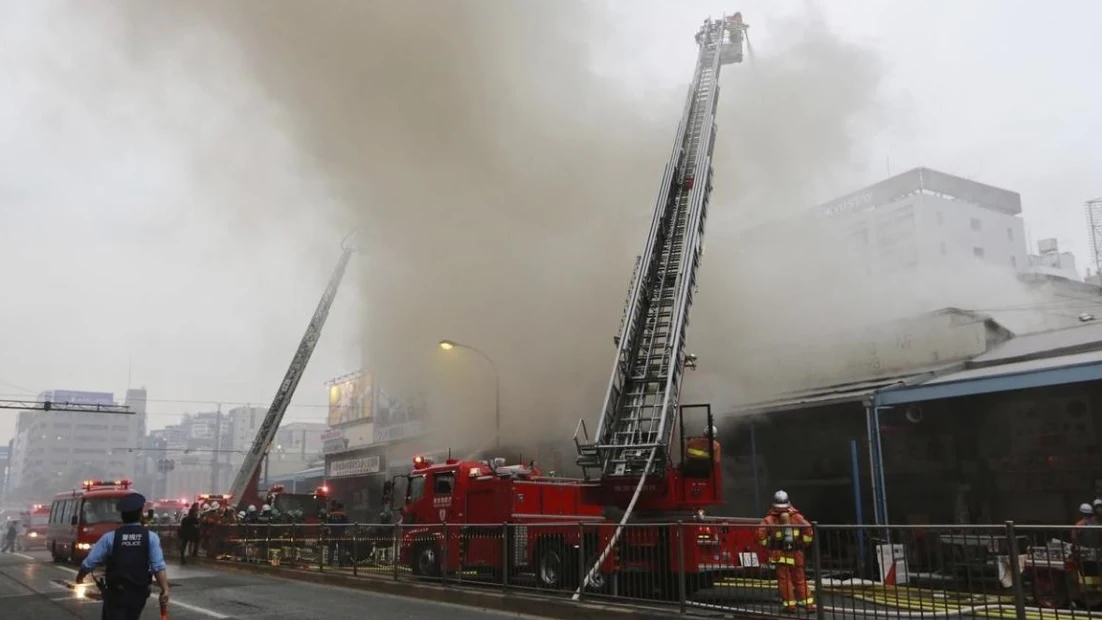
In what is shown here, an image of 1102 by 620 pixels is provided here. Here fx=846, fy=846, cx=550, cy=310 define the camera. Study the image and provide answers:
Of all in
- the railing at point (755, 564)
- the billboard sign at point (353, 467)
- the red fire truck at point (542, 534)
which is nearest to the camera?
the railing at point (755, 564)

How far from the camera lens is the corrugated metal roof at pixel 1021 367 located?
42.5ft

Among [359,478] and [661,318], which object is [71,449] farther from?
[661,318]

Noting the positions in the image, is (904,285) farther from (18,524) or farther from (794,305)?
(18,524)

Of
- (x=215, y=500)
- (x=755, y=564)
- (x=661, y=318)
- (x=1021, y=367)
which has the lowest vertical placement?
(x=755, y=564)

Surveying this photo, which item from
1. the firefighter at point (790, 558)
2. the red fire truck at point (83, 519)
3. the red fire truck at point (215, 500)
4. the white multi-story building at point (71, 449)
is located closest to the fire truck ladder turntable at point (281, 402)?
the red fire truck at point (215, 500)

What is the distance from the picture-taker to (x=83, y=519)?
19281mm

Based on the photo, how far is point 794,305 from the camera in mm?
18969

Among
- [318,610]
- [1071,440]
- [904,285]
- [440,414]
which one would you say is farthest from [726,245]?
[318,610]

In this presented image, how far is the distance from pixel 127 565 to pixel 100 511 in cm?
1610

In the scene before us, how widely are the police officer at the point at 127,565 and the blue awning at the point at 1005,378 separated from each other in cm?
1204

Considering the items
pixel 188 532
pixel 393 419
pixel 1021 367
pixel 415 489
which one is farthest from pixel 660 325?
pixel 393 419

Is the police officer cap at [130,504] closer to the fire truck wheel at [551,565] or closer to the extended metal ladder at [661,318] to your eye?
the fire truck wheel at [551,565]

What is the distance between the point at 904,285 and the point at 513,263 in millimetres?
11045

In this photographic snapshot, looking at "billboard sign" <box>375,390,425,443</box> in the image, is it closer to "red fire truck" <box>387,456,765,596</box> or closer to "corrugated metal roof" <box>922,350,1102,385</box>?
"red fire truck" <box>387,456,765,596</box>
